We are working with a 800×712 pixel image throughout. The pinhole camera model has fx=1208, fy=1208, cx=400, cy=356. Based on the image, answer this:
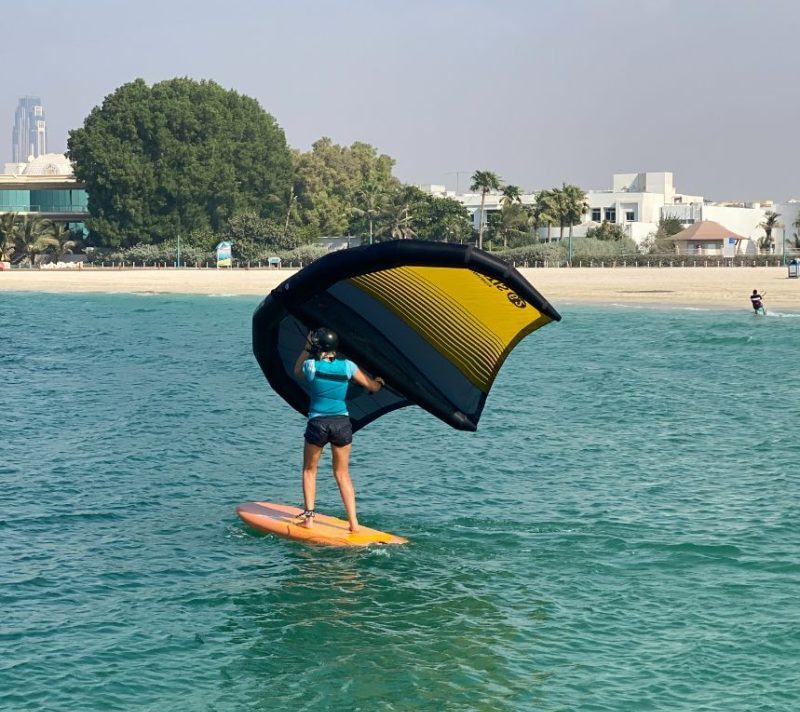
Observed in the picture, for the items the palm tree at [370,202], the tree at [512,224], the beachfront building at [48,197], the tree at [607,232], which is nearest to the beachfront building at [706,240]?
Result: the tree at [607,232]

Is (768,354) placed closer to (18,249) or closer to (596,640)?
(596,640)

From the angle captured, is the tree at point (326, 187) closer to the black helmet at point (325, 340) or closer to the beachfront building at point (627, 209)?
the beachfront building at point (627, 209)

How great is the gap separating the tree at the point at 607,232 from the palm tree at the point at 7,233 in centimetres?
5545

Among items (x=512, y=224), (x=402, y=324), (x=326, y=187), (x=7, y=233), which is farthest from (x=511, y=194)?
(x=402, y=324)

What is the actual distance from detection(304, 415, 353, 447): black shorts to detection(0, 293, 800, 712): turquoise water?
1278 mm

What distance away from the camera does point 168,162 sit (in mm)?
119375

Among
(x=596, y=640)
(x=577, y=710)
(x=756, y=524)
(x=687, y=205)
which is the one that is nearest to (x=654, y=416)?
(x=756, y=524)

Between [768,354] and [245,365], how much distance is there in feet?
53.9

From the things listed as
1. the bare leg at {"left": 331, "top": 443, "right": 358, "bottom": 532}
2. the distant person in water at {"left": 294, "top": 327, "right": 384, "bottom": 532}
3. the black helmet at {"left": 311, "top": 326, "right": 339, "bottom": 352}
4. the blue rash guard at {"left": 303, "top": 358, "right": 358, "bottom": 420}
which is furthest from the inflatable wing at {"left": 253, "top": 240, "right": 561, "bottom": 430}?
the bare leg at {"left": 331, "top": 443, "right": 358, "bottom": 532}

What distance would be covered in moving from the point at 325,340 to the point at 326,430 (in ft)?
3.11

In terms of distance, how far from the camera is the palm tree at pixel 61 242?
11731 cm

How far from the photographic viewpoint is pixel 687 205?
431 ft

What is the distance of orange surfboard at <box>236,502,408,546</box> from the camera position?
13.0 m

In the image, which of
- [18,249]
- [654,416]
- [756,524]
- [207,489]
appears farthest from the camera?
[18,249]
